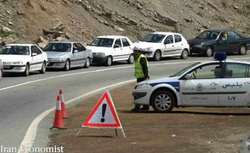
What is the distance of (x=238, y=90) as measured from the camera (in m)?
18.3

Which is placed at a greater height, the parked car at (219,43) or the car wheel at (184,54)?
the parked car at (219,43)

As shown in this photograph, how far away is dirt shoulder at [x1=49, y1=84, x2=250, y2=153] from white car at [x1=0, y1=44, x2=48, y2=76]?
11.5 metres

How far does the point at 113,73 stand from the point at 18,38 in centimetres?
983

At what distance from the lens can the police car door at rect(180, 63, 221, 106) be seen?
1845 cm

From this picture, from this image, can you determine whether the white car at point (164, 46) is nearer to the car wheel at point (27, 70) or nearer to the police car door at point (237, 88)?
the car wheel at point (27, 70)

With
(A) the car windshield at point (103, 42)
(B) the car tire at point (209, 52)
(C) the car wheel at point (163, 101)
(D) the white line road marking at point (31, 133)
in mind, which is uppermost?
(A) the car windshield at point (103, 42)

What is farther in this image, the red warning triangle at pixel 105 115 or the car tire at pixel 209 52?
the car tire at pixel 209 52

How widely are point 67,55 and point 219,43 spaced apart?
1262cm

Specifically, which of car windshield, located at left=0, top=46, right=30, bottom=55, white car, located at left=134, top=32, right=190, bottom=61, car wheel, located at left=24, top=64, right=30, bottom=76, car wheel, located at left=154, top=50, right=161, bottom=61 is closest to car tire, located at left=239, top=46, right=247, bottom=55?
white car, located at left=134, top=32, right=190, bottom=61

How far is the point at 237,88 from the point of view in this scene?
1827cm

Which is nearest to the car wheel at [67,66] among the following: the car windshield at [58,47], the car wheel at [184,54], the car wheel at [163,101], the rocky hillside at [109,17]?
the car windshield at [58,47]

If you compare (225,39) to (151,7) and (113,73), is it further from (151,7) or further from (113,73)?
(113,73)

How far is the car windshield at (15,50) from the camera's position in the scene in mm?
32094

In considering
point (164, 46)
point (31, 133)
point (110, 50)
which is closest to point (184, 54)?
point (164, 46)
